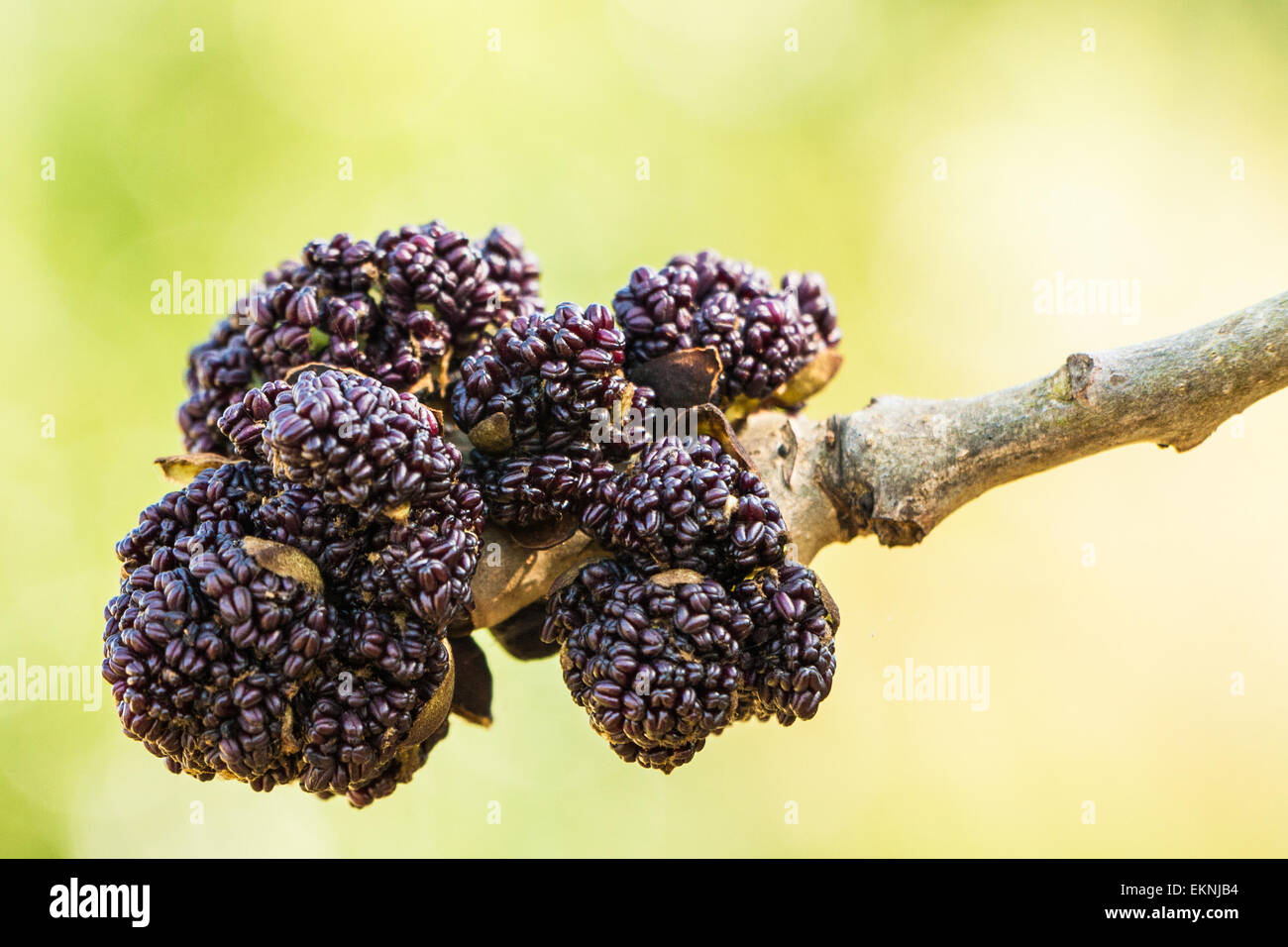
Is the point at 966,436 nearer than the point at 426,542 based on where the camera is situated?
No

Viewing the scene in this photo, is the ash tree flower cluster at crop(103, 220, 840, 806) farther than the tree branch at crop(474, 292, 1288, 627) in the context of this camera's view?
No

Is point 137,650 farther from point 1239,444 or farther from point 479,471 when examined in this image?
point 1239,444

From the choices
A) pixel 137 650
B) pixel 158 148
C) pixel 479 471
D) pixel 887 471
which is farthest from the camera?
pixel 158 148

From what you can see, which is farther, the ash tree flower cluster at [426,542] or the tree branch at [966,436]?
the tree branch at [966,436]

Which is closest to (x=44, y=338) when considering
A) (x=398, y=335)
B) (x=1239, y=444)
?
(x=398, y=335)
